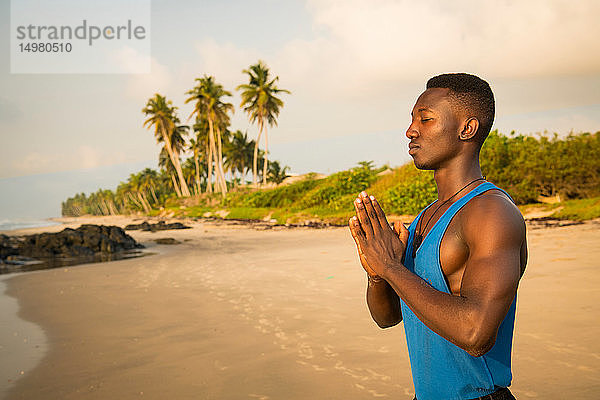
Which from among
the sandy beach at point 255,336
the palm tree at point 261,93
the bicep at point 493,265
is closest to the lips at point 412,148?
the bicep at point 493,265

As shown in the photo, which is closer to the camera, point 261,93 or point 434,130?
point 434,130

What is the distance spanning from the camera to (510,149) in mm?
20984

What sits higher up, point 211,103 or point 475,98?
point 211,103

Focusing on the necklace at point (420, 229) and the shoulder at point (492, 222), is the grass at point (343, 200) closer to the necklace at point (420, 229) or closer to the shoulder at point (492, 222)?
the necklace at point (420, 229)

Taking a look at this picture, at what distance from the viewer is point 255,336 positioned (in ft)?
18.7

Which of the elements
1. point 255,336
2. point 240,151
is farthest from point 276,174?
point 255,336

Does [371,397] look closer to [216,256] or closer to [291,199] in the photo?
[216,256]

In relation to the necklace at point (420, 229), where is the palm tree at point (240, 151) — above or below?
above

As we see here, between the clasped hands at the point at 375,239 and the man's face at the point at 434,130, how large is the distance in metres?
0.25

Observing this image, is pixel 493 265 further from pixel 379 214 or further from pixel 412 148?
pixel 412 148

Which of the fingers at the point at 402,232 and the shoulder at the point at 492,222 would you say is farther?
the fingers at the point at 402,232

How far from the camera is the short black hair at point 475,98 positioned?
1.61 metres

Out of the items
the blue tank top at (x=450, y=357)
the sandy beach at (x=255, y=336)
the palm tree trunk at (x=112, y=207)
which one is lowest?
the sandy beach at (x=255, y=336)

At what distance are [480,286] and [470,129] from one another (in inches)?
21.0
